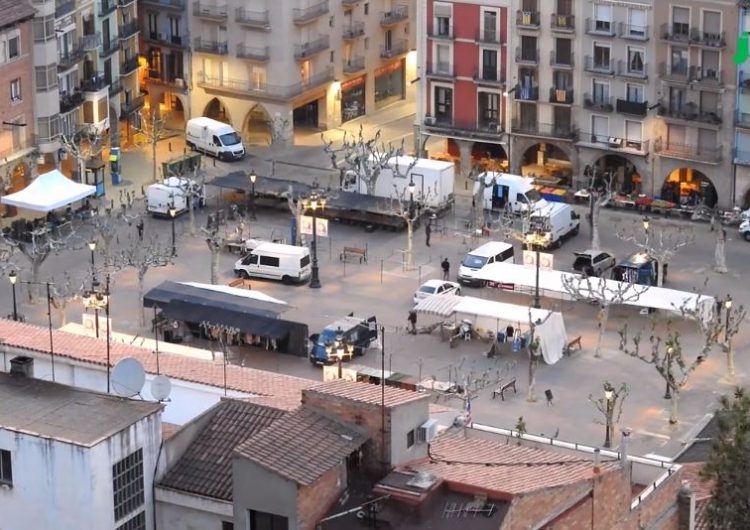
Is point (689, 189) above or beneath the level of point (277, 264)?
beneath

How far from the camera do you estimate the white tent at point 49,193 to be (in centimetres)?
11269

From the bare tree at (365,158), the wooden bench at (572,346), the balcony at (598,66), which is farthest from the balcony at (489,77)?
the wooden bench at (572,346)

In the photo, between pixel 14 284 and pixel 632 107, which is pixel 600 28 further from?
pixel 14 284

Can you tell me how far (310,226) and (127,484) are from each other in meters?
50.2

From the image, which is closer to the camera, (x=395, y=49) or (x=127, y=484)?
(x=127, y=484)

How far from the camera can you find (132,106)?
429 ft

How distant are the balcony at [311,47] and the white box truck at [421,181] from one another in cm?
1404

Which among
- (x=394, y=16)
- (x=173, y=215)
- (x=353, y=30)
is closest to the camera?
(x=173, y=215)

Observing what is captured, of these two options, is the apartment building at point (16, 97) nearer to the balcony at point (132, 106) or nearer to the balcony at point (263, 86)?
the balcony at point (132, 106)

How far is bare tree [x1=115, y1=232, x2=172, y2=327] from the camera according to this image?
10175 cm

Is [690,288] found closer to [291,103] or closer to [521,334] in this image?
[521,334]

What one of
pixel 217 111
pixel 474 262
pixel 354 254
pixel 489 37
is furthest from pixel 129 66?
pixel 474 262

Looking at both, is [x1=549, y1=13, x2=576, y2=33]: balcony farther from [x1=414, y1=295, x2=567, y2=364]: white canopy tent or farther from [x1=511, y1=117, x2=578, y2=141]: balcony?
[x1=414, y1=295, x2=567, y2=364]: white canopy tent

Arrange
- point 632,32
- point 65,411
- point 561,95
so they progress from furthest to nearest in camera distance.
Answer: point 561,95
point 632,32
point 65,411
